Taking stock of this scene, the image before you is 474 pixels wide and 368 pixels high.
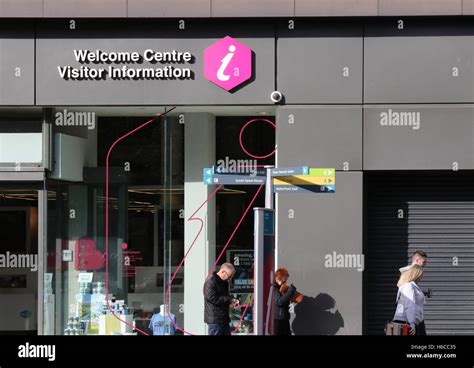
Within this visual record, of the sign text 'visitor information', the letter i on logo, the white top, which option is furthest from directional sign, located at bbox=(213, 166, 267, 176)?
the white top

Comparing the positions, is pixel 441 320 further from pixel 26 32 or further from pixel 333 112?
pixel 26 32

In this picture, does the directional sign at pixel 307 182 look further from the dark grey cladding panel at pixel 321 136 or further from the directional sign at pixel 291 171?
the dark grey cladding panel at pixel 321 136

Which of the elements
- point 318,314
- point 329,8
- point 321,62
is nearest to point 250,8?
point 329,8

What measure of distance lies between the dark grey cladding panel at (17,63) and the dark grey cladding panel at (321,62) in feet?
12.5

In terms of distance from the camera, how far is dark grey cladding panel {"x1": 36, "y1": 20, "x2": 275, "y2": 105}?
38.9ft

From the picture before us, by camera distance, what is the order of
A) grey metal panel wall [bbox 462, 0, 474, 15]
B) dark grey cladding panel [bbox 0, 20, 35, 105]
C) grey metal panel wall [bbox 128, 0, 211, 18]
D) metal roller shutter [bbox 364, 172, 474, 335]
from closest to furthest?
grey metal panel wall [bbox 462, 0, 474, 15] < grey metal panel wall [bbox 128, 0, 211, 18] < dark grey cladding panel [bbox 0, 20, 35, 105] < metal roller shutter [bbox 364, 172, 474, 335]

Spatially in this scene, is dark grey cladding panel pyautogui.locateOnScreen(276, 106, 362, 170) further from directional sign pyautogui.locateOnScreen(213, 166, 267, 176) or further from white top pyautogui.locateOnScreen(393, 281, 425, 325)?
white top pyautogui.locateOnScreen(393, 281, 425, 325)

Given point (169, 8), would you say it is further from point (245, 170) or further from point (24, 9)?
point (245, 170)

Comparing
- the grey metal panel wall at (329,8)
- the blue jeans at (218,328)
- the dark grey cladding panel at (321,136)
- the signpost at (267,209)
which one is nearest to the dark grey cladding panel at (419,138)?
the dark grey cladding panel at (321,136)

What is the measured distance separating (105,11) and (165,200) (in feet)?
9.77

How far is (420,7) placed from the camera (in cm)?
1155

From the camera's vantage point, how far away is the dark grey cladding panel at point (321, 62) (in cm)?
1175

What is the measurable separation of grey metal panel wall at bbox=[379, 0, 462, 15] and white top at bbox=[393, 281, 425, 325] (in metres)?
4.37

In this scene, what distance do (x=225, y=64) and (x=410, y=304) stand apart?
186 inches
